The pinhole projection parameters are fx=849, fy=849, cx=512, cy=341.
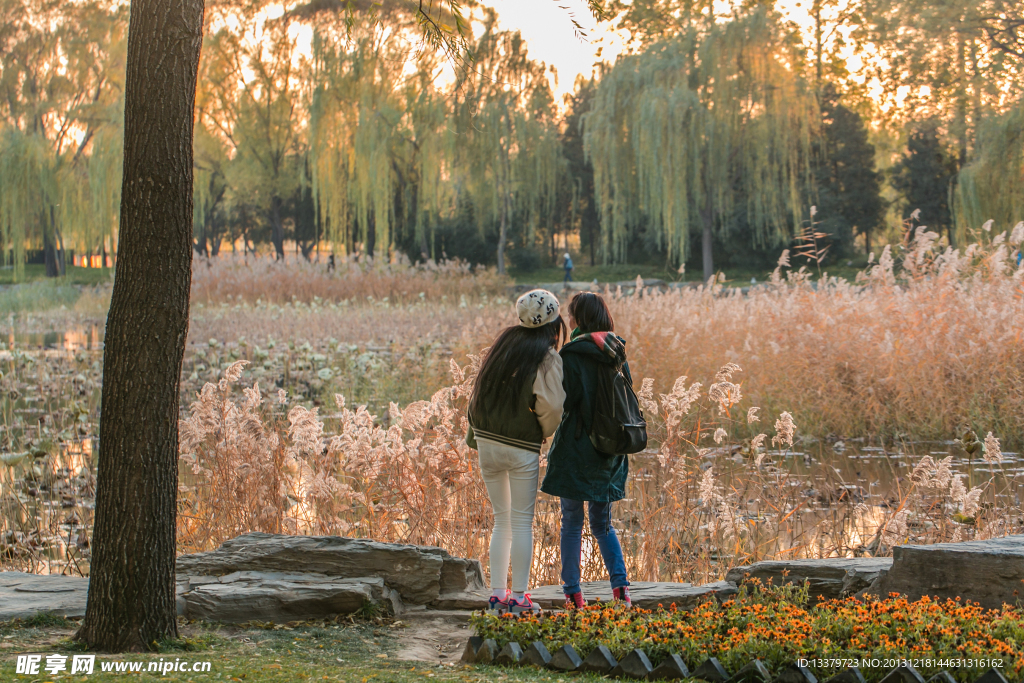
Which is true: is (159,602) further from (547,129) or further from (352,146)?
(547,129)

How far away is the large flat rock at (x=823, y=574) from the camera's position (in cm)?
383

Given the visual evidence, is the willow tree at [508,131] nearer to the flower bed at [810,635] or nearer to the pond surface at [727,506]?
the pond surface at [727,506]

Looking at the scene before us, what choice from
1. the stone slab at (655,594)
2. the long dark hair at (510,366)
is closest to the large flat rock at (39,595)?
the long dark hair at (510,366)

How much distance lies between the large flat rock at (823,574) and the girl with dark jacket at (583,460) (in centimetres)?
66

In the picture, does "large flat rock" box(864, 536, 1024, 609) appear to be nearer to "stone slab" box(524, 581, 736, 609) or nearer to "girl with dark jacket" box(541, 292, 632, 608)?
"stone slab" box(524, 581, 736, 609)

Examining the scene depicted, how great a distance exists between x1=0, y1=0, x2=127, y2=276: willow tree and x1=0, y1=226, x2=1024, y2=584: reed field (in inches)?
384

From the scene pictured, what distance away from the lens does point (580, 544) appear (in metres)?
3.75

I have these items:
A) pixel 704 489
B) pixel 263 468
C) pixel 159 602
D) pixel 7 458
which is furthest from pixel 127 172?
pixel 704 489

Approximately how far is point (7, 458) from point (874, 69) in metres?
31.3

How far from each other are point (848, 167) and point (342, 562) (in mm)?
28835

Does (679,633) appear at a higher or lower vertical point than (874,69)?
lower

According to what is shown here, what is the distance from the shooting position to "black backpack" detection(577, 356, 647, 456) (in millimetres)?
3590

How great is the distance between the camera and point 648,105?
22.4 meters

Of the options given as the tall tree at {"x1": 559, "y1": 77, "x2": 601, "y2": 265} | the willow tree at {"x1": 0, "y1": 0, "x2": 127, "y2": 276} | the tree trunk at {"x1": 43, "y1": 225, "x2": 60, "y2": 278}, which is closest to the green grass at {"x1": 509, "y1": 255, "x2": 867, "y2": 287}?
the tall tree at {"x1": 559, "y1": 77, "x2": 601, "y2": 265}
